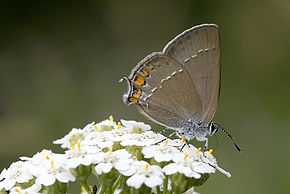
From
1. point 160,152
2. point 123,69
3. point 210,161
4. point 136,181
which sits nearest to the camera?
point 136,181

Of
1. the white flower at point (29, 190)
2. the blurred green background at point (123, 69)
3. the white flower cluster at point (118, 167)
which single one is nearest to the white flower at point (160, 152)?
the white flower cluster at point (118, 167)

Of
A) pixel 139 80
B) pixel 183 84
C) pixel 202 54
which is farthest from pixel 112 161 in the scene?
pixel 202 54

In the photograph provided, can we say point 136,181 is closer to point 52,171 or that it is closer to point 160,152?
point 160,152

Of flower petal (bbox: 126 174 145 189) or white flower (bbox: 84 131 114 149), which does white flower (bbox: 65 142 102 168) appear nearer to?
white flower (bbox: 84 131 114 149)

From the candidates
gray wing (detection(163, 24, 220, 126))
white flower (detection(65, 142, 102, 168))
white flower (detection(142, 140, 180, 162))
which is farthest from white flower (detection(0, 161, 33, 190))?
gray wing (detection(163, 24, 220, 126))

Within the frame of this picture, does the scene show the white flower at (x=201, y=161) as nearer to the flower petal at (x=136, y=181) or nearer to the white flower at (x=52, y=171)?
the flower petal at (x=136, y=181)

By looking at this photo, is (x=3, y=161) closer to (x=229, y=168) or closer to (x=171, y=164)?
(x=229, y=168)

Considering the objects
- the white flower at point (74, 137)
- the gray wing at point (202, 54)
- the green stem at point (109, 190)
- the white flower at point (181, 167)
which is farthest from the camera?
the white flower at point (74, 137)
